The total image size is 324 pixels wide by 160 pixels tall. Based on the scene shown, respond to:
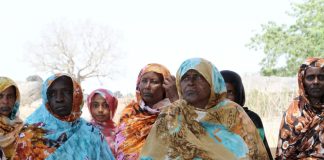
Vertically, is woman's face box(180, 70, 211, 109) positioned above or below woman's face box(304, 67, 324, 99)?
above

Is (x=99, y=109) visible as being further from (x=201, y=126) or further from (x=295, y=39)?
(x=295, y=39)

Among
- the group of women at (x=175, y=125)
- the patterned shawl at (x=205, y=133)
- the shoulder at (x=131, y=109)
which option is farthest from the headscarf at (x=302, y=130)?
the shoulder at (x=131, y=109)

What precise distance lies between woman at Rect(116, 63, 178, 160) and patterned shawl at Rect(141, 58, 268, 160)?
3.89 ft

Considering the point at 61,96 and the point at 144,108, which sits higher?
the point at 61,96

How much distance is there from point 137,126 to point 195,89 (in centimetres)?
139

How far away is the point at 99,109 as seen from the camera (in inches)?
252

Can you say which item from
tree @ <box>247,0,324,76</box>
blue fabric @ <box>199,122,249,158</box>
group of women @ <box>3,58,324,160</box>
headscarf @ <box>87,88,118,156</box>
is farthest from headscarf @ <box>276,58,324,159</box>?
tree @ <box>247,0,324,76</box>

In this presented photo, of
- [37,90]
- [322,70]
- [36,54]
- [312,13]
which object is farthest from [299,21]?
[322,70]

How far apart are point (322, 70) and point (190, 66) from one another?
142 centimetres

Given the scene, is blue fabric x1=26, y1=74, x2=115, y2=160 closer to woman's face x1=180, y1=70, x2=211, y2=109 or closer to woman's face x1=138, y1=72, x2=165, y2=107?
woman's face x1=138, y1=72, x2=165, y2=107

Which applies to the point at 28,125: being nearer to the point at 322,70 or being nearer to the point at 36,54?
the point at 322,70

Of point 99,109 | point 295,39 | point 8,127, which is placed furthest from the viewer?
point 295,39

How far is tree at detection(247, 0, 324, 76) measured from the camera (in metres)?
26.8

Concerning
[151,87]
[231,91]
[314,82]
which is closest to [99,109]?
[151,87]
